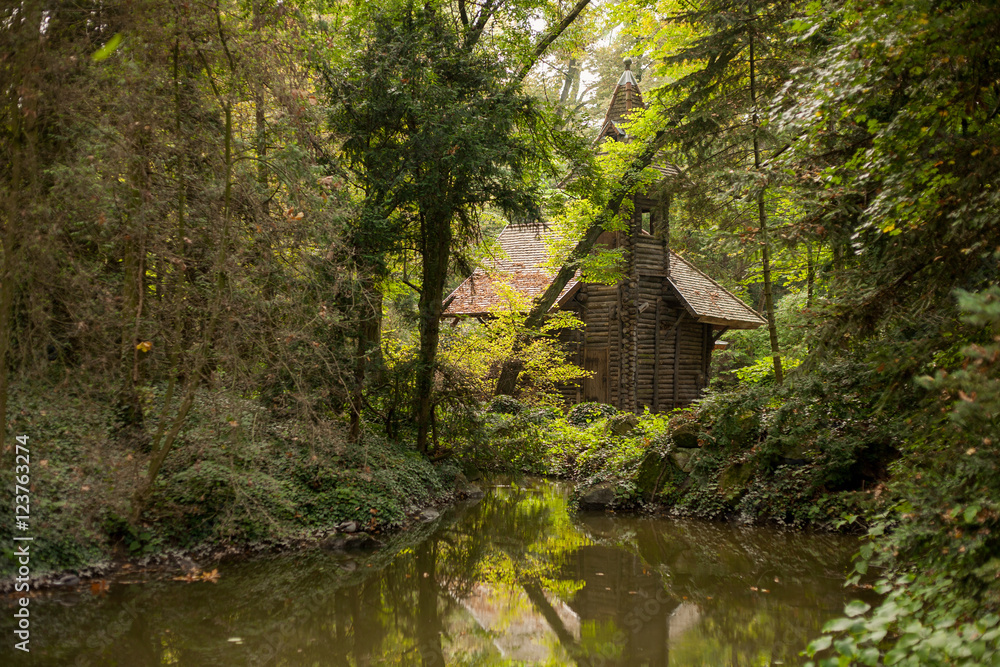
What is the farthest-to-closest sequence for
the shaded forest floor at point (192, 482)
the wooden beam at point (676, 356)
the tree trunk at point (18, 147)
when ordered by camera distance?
the wooden beam at point (676, 356) < the shaded forest floor at point (192, 482) < the tree trunk at point (18, 147)

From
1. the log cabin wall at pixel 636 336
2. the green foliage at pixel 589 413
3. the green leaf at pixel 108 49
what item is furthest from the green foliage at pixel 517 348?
the green leaf at pixel 108 49

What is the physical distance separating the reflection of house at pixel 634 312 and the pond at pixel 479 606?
422 inches

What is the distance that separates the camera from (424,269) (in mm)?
11648

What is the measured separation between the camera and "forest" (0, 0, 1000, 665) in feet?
15.2

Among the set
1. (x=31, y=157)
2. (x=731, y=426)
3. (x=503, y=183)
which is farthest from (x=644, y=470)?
(x=31, y=157)

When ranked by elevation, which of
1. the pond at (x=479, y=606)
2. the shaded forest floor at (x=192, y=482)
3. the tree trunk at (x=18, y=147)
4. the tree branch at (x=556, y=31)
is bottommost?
the pond at (x=479, y=606)

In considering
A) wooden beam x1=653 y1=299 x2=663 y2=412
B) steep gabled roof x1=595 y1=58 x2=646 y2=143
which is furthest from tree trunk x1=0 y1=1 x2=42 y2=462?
wooden beam x1=653 y1=299 x2=663 y2=412

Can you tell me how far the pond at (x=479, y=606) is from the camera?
5.37 meters

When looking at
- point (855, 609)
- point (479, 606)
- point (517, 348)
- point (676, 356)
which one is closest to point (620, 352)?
point (676, 356)

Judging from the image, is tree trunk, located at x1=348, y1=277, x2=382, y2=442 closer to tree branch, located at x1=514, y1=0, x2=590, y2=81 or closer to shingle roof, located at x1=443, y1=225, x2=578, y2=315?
tree branch, located at x1=514, y1=0, x2=590, y2=81

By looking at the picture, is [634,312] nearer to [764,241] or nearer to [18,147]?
[764,241]

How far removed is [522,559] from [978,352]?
20.7 feet

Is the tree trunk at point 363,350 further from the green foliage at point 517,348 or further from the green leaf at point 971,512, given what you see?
the green leaf at point 971,512

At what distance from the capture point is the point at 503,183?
10.9 meters
